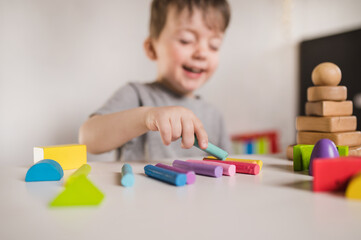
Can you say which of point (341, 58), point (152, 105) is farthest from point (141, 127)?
point (341, 58)

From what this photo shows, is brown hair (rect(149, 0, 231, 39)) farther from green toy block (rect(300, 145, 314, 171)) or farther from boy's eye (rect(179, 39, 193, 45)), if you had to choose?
green toy block (rect(300, 145, 314, 171))

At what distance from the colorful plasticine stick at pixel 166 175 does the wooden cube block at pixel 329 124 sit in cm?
30

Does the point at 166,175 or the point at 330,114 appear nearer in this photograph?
the point at 166,175

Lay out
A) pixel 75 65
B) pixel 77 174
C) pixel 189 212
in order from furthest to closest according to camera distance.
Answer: pixel 75 65
pixel 77 174
pixel 189 212

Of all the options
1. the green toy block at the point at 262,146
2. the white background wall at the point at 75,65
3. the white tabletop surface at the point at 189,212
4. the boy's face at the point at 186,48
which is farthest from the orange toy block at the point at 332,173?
the green toy block at the point at 262,146

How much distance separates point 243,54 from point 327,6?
695mm

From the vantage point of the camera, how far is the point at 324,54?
1993 mm

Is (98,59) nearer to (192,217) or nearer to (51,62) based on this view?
(51,62)

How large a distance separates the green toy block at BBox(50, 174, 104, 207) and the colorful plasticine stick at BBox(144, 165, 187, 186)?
0.10 m

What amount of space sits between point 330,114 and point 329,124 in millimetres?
21

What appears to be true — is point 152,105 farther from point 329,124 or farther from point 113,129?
point 329,124

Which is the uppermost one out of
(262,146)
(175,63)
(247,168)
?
(175,63)

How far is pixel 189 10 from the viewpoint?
1068 mm

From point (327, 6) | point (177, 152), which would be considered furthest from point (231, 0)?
point (177, 152)
